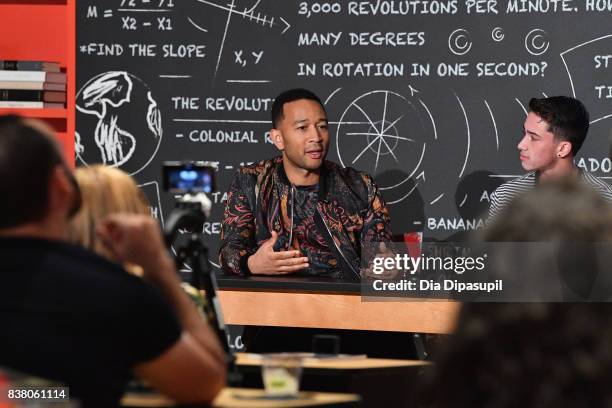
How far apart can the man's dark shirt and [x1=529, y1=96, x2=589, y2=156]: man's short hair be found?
3.67 meters

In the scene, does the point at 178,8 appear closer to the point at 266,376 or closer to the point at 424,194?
the point at 424,194

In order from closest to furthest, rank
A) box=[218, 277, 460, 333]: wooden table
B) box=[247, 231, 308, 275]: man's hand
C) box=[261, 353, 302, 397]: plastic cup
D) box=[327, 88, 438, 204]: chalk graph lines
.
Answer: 1. box=[261, 353, 302, 397]: plastic cup
2. box=[218, 277, 460, 333]: wooden table
3. box=[247, 231, 308, 275]: man's hand
4. box=[327, 88, 438, 204]: chalk graph lines

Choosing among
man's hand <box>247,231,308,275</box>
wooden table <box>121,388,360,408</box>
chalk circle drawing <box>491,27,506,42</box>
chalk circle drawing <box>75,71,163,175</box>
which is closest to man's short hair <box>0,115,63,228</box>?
wooden table <box>121,388,360,408</box>

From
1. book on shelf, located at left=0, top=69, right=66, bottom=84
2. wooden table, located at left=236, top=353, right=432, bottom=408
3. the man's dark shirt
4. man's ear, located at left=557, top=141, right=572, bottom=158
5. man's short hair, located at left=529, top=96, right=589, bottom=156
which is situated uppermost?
book on shelf, located at left=0, top=69, right=66, bottom=84

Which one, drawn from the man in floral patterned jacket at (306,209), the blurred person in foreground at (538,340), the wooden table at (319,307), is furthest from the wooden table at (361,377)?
the man in floral patterned jacket at (306,209)

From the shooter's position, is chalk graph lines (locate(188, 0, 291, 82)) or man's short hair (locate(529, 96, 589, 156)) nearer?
man's short hair (locate(529, 96, 589, 156))

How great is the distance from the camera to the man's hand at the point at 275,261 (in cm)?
480

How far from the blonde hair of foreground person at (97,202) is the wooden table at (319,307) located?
7.04 feet

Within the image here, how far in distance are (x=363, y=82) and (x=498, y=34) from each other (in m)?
0.78

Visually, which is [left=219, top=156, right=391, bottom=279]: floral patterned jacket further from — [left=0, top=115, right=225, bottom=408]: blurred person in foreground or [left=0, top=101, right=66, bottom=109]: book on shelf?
[left=0, top=115, right=225, bottom=408]: blurred person in foreground

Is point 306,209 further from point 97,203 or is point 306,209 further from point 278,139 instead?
point 97,203

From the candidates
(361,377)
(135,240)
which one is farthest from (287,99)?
(135,240)

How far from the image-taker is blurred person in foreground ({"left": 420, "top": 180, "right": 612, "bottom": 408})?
104cm

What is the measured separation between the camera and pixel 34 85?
5617 millimetres
